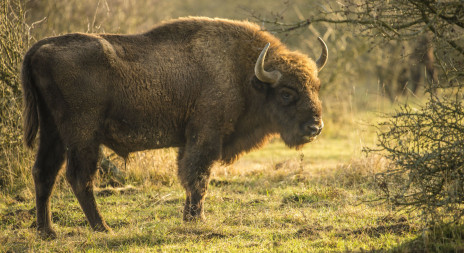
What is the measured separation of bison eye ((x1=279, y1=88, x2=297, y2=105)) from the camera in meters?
6.70

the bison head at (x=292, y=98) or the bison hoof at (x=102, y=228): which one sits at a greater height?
the bison head at (x=292, y=98)

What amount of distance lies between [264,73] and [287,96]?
0.51 m

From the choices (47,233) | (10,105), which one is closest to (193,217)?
(47,233)

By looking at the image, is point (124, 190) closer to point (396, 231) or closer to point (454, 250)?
point (396, 231)

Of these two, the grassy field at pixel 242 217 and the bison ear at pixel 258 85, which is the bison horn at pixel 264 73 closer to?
the bison ear at pixel 258 85

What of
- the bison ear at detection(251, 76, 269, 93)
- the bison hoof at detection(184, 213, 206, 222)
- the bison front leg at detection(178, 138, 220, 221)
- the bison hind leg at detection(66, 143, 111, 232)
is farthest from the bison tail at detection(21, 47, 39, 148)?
the bison ear at detection(251, 76, 269, 93)

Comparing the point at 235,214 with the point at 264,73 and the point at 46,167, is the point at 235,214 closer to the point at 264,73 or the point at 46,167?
the point at 264,73

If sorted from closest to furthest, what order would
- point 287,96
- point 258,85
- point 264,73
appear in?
point 264,73
point 258,85
point 287,96

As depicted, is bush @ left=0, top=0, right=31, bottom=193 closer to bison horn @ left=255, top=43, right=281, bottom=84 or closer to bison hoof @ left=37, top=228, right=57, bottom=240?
bison hoof @ left=37, top=228, right=57, bottom=240

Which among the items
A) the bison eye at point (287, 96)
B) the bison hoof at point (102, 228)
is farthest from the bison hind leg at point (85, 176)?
the bison eye at point (287, 96)

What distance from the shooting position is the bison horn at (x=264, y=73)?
20.9ft

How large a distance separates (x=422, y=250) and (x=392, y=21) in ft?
7.57

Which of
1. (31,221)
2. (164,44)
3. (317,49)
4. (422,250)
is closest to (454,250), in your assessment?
(422,250)

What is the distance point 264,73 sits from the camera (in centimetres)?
649
